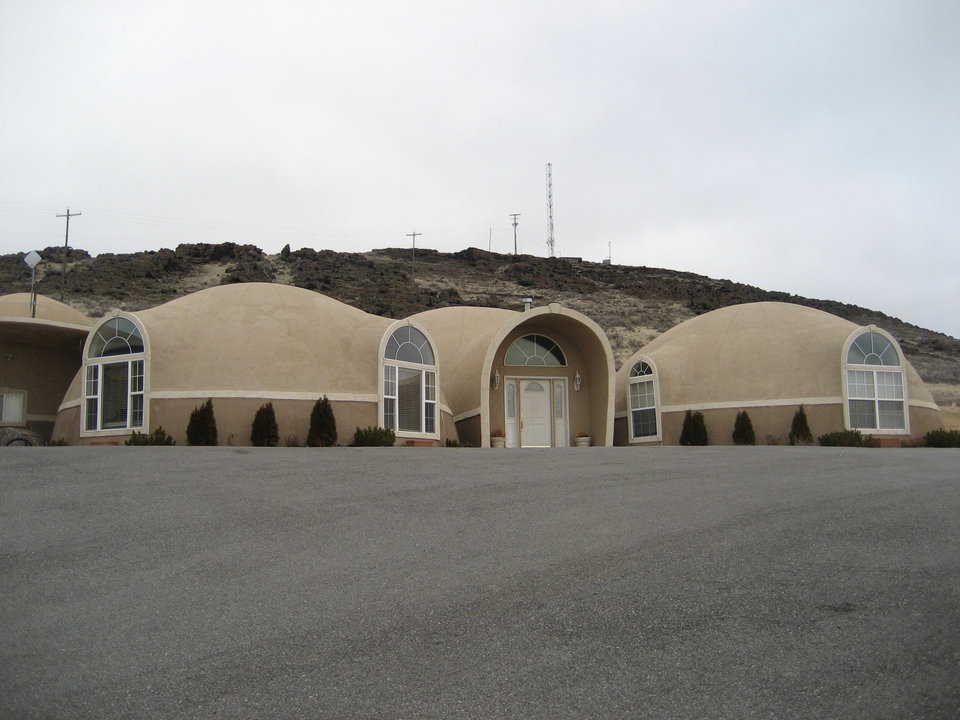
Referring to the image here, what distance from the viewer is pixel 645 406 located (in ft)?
93.8

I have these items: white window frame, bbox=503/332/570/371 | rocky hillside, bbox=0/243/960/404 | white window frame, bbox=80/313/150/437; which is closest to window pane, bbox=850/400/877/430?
white window frame, bbox=503/332/570/371

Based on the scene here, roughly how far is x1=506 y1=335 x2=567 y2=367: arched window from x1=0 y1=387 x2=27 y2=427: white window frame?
12.7 meters

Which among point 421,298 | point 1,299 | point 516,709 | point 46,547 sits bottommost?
point 516,709

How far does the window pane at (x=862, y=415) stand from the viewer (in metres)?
25.1

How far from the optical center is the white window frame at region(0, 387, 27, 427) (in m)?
24.0

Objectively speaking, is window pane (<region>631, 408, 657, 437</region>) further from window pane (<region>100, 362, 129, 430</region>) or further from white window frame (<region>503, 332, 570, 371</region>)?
window pane (<region>100, 362, 129, 430</region>)

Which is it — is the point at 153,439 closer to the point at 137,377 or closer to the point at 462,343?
the point at 137,377

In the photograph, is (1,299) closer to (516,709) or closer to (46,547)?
(46,547)

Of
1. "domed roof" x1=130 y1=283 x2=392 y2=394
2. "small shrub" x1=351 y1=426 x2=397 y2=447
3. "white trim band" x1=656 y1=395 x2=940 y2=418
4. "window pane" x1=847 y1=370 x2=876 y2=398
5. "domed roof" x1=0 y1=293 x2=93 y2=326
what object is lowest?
"small shrub" x1=351 y1=426 x2=397 y2=447

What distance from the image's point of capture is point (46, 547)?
29.5 feet

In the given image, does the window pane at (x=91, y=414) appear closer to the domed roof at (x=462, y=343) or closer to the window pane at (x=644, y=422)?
the domed roof at (x=462, y=343)

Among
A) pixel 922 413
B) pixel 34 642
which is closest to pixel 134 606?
pixel 34 642

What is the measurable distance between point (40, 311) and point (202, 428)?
24.9ft

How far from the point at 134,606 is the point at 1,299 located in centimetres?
1979
